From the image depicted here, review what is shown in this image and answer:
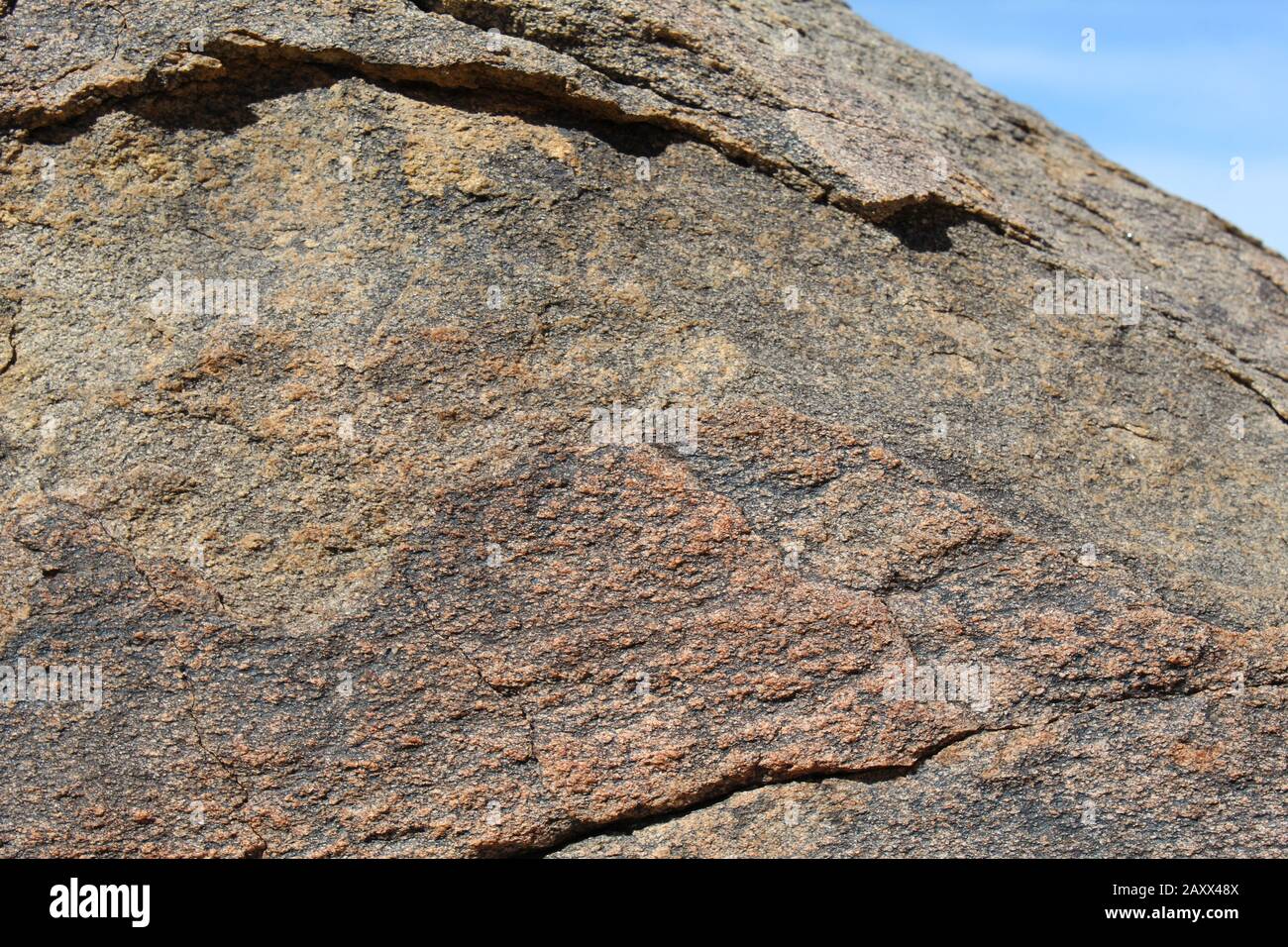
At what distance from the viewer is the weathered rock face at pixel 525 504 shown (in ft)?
11.9

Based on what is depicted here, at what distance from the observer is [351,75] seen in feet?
13.2

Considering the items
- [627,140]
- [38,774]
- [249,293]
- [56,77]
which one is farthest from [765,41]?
[38,774]

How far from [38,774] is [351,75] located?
263cm

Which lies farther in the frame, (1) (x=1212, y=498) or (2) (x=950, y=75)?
(2) (x=950, y=75)

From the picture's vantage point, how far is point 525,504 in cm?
375

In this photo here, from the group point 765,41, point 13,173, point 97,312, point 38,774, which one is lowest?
point 38,774

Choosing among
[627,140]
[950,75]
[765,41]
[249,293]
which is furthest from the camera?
[950,75]

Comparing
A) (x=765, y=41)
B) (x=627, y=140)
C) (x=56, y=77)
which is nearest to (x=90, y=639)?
(x=56, y=77)

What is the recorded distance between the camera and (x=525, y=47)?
4082mm

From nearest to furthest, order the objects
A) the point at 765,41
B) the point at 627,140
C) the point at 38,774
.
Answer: the point at 38,774, the point at 627,140, the point at 765,41

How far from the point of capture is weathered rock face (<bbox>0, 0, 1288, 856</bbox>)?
143 inches

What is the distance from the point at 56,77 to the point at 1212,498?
453 cm

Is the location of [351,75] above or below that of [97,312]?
above

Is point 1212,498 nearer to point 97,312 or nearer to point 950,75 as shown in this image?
point 950,75
